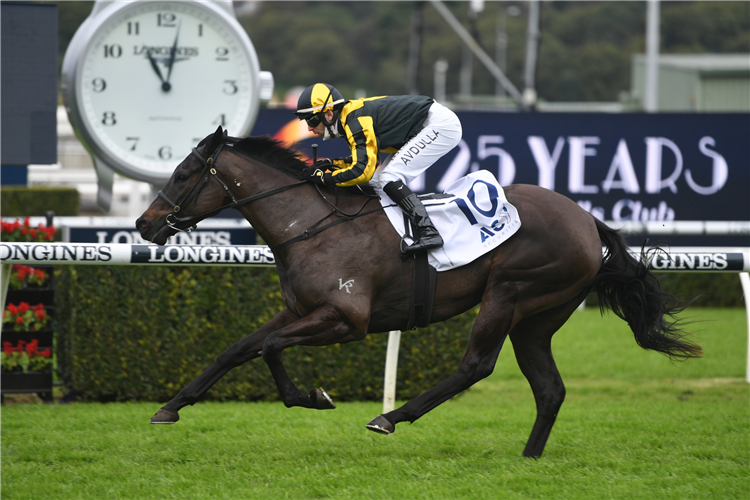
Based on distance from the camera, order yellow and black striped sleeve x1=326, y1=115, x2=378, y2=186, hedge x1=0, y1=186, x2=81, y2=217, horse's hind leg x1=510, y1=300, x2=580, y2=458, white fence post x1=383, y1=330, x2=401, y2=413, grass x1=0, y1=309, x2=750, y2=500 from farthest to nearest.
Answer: hedge x1=0, y1=186, x2=81, y2=217
white fence post x1=383, y1=330, x2=401, y2=413
horse's hind leg x1=510, y1=300, x2=580, y2=458
yellow and black striped sleeve x1=326, y1=115, x2=378, y2=186
grass x1=0, y1=309, x2=750, y2=500

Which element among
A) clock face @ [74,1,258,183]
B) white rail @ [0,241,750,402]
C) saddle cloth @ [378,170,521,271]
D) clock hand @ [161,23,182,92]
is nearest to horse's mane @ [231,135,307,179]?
saddle cloth @ [378,170,521,271]

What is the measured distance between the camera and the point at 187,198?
4.38 metres

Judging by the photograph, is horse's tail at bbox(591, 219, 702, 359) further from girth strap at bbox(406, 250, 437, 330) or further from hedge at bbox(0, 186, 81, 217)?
hedge at bbox(0, 186, 81, 217)

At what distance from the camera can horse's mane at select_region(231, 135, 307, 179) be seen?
14.9ft

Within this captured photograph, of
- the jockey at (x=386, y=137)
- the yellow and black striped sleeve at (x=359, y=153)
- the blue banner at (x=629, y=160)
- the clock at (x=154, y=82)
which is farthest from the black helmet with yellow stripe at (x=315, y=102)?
the blue banner at (x=629, y=160)

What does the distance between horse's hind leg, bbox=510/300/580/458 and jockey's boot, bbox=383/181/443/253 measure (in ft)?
2.70

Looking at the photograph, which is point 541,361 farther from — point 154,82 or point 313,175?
point 154,82

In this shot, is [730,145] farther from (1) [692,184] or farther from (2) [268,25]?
(2) [268,25]

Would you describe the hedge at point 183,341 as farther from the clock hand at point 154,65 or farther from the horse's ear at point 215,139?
the horse's ear at point 215,139

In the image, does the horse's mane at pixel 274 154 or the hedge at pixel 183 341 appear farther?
the hedge at pixel 183 341

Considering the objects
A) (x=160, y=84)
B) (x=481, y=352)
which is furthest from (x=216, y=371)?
(x=160, y=84)

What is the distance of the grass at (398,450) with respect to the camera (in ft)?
13.3

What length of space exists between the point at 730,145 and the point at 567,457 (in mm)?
6007

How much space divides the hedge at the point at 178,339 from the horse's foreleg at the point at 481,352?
70.4 inches
